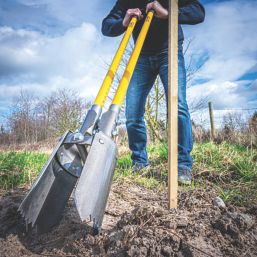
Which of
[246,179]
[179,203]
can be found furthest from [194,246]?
[246,179]

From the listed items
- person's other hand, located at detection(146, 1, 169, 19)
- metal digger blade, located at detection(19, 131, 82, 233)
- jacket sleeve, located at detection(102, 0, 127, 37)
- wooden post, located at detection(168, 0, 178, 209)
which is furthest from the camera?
jacket sleeve, located at detection(102, 0, 127, 37)

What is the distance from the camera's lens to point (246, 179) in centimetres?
265

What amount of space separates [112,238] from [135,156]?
1.74 meters

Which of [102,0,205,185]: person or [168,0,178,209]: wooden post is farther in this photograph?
[102,0,205,185]: person

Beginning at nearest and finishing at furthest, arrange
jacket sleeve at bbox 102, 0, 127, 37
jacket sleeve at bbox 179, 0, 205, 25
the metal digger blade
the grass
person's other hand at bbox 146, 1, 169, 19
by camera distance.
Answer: the metal digger blade, person's other hand at bbox 146, 1, 169, 19, the grass, jacket sleeve at bbox 179, 0, 205, 25, jacket sleeve at bbox 102, 0, 127, 37

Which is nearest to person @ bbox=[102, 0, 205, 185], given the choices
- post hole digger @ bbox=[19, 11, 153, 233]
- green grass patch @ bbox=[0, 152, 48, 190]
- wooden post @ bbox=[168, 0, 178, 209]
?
wooden post @ bbox=[168, 0, 178, 209]

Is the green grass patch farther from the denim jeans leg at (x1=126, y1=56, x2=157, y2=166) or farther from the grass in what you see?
the denim jeans leg at (x1=126, y1=56, x2=157, y2=166)

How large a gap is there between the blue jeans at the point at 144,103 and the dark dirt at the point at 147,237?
1.00 meters

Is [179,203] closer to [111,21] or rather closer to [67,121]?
[111,21]

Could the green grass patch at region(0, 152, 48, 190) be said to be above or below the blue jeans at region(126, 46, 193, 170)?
below

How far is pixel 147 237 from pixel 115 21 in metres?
2.28

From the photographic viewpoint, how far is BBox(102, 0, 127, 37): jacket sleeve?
2.65 metres

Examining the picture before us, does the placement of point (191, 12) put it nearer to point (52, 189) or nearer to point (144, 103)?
point (144, 103)

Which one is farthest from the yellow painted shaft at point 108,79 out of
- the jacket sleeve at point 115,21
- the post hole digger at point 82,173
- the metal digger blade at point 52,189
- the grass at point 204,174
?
the grass at point 204,174
